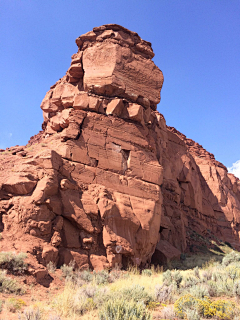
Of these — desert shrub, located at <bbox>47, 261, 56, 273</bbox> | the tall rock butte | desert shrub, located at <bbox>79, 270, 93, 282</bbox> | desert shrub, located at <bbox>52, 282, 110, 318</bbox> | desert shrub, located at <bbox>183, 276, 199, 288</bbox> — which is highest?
the tall rock butte

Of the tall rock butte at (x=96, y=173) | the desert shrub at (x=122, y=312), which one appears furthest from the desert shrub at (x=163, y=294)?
the tall rock butte at (x=96, y=173)

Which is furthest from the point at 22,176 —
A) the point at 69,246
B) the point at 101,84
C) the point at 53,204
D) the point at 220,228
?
the point at 220,228

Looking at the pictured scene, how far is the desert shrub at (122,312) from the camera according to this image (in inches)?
199

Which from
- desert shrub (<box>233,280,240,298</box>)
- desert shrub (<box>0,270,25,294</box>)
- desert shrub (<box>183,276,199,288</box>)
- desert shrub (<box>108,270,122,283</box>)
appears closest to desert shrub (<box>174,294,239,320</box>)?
desert shrub (<box>233,280,240,298</box>)

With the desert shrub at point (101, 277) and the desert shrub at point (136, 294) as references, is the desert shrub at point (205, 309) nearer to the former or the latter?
the desert shrub at point (136, 294)

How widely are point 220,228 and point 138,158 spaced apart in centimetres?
2216

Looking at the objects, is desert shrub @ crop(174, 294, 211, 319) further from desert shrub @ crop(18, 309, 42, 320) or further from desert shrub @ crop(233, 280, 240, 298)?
desert shrub @ crop(18, 309, 42, 320)

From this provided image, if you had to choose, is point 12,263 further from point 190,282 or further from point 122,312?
point 190,282

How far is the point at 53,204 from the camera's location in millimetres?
11070

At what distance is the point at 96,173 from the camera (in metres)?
13.2

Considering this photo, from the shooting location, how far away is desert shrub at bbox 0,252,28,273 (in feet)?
28.0

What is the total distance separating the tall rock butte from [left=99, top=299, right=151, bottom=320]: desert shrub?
4.53 meters

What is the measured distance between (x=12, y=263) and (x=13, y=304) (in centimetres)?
262

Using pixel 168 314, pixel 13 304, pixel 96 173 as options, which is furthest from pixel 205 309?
pixel 96 173
